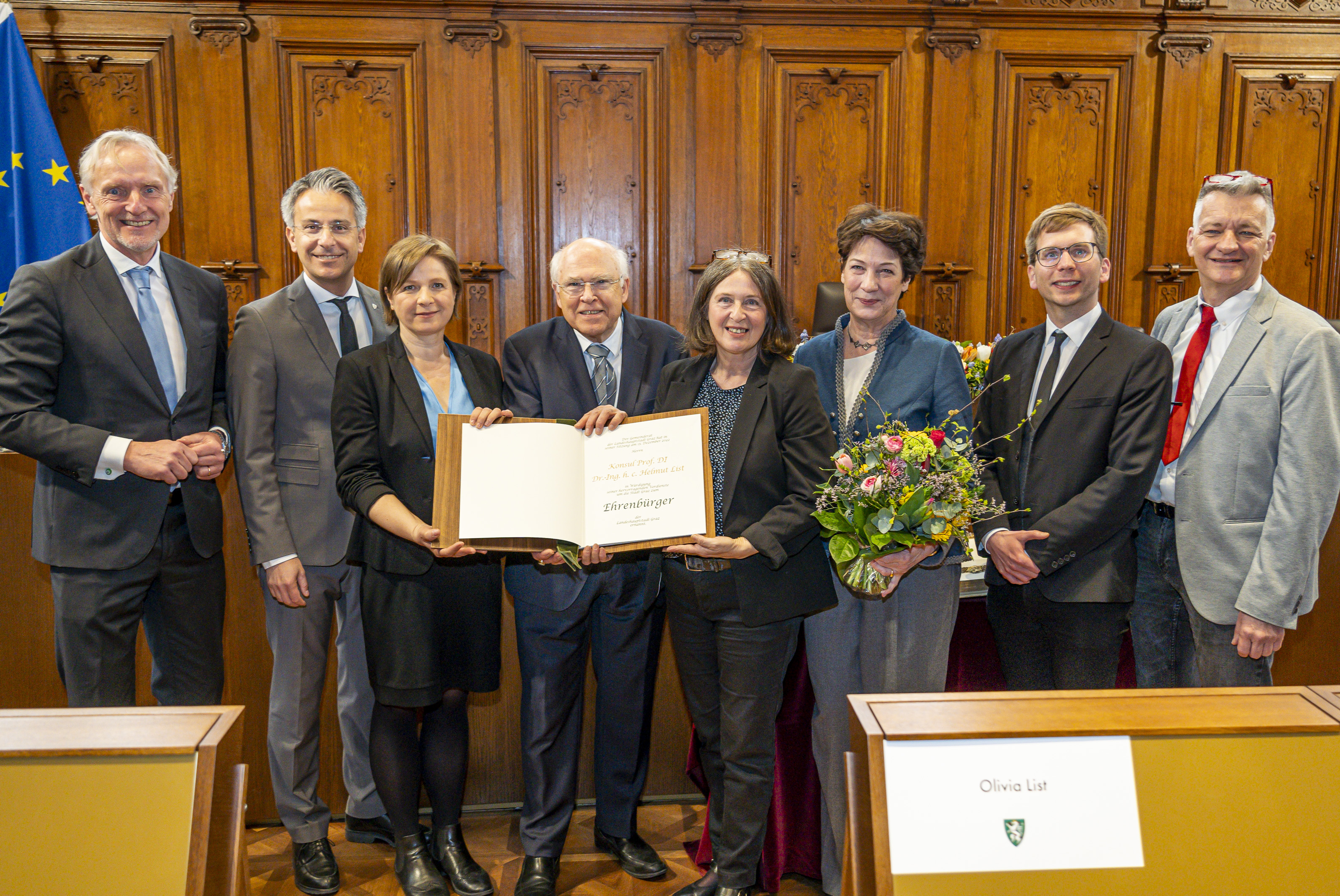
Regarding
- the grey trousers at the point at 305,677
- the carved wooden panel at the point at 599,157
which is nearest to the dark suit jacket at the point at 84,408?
the grey trousers at the point at 305,677

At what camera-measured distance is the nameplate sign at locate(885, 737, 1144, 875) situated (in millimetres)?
1255

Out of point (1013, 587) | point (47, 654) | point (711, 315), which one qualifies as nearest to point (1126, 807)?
point (1013, 587)

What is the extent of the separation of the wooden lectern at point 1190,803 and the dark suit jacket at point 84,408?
187 cm

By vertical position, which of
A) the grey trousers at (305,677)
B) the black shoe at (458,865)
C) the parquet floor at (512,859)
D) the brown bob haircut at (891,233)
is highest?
the brown bob haircut at (891,233)

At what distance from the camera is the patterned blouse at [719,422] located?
6.94ft

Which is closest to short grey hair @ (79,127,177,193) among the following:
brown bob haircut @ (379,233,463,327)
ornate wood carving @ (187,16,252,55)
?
brown bob haircut @ (379,233,463,327)

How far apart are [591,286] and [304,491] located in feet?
3.24

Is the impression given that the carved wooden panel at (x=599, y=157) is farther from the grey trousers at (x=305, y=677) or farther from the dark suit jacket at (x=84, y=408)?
the dark suit jacket at (x=84, y=408)

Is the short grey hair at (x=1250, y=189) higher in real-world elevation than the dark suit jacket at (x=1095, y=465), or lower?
higher

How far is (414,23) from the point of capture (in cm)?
536

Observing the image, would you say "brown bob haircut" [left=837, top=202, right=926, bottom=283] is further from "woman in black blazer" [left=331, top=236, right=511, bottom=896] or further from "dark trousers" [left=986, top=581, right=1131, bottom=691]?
"woman in black blazer" [left=331, top=236, right=511, bottom=896]

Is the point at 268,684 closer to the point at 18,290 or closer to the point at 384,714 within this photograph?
the point at 384,714

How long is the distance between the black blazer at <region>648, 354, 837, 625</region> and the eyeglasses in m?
0.72

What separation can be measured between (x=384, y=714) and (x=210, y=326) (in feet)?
3.82
